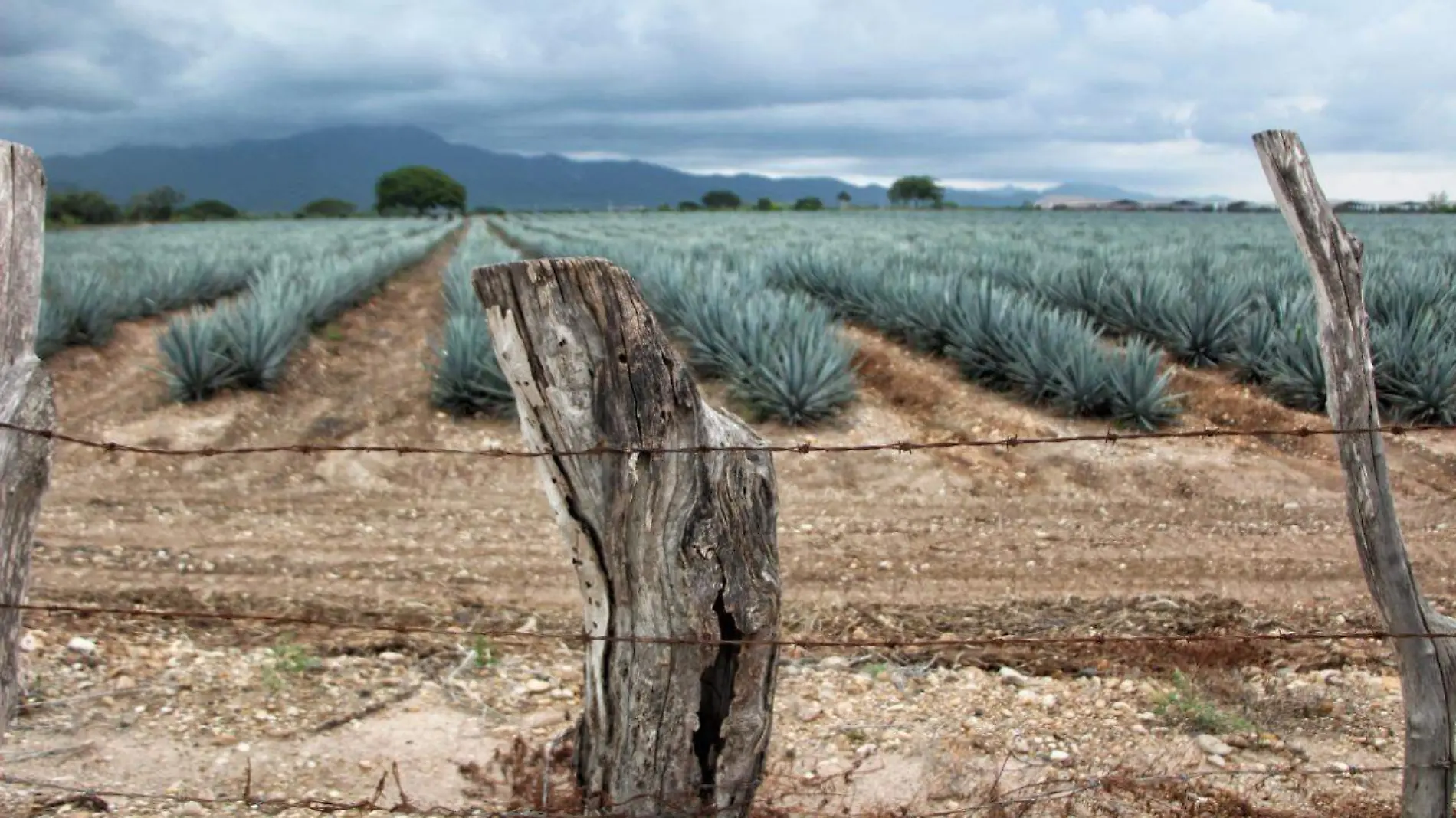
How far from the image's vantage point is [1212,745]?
339cm

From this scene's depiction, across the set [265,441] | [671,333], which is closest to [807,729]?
[265,441]

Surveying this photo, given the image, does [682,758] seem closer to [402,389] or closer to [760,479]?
[760,479]

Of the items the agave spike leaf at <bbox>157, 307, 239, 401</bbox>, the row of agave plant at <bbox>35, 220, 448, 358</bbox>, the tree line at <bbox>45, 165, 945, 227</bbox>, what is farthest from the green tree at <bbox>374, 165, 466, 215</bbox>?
the agave spike leaf at <bbox>157, 307, 239, 401</bbox>

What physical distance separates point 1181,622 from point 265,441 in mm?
5905

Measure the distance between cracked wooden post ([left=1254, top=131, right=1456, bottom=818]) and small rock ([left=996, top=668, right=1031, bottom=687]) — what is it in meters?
1.41

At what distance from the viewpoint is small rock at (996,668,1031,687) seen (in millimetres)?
3912

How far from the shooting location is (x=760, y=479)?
2.43 meters

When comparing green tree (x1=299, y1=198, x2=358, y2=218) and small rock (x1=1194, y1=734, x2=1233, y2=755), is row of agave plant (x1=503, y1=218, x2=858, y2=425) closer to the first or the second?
small rock (x1=1194, y1=734, x2=1233, y2=755)

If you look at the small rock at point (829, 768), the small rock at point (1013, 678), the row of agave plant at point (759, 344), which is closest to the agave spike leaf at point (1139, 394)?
the row of agave plant at point (759, 344)

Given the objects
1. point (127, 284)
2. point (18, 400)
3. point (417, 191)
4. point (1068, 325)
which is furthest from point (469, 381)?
point (417, 191)

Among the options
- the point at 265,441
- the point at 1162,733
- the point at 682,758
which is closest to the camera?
the point at 682,758

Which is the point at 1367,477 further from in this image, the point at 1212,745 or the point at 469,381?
the point at 469,381

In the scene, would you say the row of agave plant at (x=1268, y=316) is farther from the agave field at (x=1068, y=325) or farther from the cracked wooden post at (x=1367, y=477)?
the cracked wooden post at (x=1367, y=477)

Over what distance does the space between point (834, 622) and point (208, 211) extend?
78604mm
